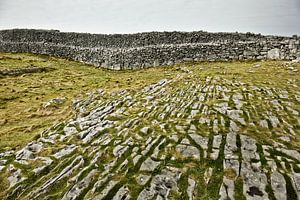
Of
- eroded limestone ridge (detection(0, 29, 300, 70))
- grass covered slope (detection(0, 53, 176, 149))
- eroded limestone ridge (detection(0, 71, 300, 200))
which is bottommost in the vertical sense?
grass covered slope (detection(0, 53, 176, 149))

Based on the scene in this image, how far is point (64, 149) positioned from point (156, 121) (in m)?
4.72

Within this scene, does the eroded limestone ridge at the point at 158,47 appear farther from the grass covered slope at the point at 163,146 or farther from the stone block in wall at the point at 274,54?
the grass covered slope at the point at 163,146

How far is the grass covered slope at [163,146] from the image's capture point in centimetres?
1101

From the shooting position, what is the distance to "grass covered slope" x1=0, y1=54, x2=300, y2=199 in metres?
11.0

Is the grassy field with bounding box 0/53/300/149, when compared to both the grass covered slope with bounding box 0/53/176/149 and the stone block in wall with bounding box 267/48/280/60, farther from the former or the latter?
the stone block in wall with bounding box 267/48/280/60

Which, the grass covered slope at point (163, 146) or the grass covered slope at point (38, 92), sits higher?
the grass covered slope at point (163, 146)

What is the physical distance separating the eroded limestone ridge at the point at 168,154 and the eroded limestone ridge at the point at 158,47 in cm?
1917

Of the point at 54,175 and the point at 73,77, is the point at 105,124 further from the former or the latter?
the point at 73,77

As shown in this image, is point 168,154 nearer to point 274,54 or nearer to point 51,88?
point 51,88

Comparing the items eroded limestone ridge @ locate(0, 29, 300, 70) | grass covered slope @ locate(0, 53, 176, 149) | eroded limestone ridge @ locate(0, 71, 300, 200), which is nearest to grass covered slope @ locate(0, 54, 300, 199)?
eroded limestone ridge @ locate(0, 71, 300, 200)

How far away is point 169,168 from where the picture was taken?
12.0m

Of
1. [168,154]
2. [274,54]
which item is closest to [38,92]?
[168,154]

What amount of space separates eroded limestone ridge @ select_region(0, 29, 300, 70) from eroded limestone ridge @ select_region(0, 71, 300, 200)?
1917cm

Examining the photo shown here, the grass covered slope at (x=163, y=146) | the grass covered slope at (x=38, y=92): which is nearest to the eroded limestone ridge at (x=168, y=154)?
the grass covered slope at (x=163, y=146)
